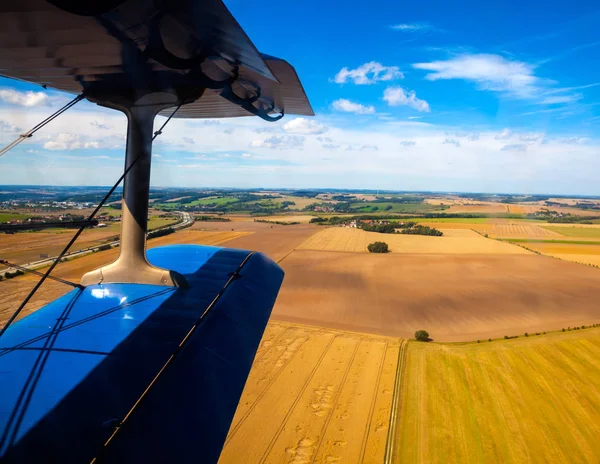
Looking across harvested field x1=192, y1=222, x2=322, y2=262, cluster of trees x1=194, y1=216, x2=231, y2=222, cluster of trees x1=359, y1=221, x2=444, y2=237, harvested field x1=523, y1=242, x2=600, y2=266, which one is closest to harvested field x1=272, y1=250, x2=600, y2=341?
harvested field x1=192, y1=222, x2=322, y2=262

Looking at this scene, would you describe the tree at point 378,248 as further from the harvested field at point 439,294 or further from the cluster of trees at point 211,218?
the cluster of trees at point 211,218

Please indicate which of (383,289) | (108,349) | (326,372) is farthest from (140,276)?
(383,289)

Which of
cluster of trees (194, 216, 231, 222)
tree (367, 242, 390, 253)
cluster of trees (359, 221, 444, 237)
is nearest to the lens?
tree (367, 242, 390, 253)

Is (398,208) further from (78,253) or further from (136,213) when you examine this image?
(136,213)

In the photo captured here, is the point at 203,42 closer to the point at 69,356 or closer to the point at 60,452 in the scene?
the point at 69,356

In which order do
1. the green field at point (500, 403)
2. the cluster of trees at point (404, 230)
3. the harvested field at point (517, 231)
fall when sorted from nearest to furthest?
the green field at point (500, 403)
the harvested field at point (517, 231)
the cluster of trees at point (404, 230)

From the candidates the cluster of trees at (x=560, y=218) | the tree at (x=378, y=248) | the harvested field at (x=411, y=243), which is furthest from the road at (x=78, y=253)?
the cluster of trees at (x=560, y=218)

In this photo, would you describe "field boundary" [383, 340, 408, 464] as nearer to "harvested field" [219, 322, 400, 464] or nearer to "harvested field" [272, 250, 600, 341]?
"harvested field" [219, 322, 400, 464]
